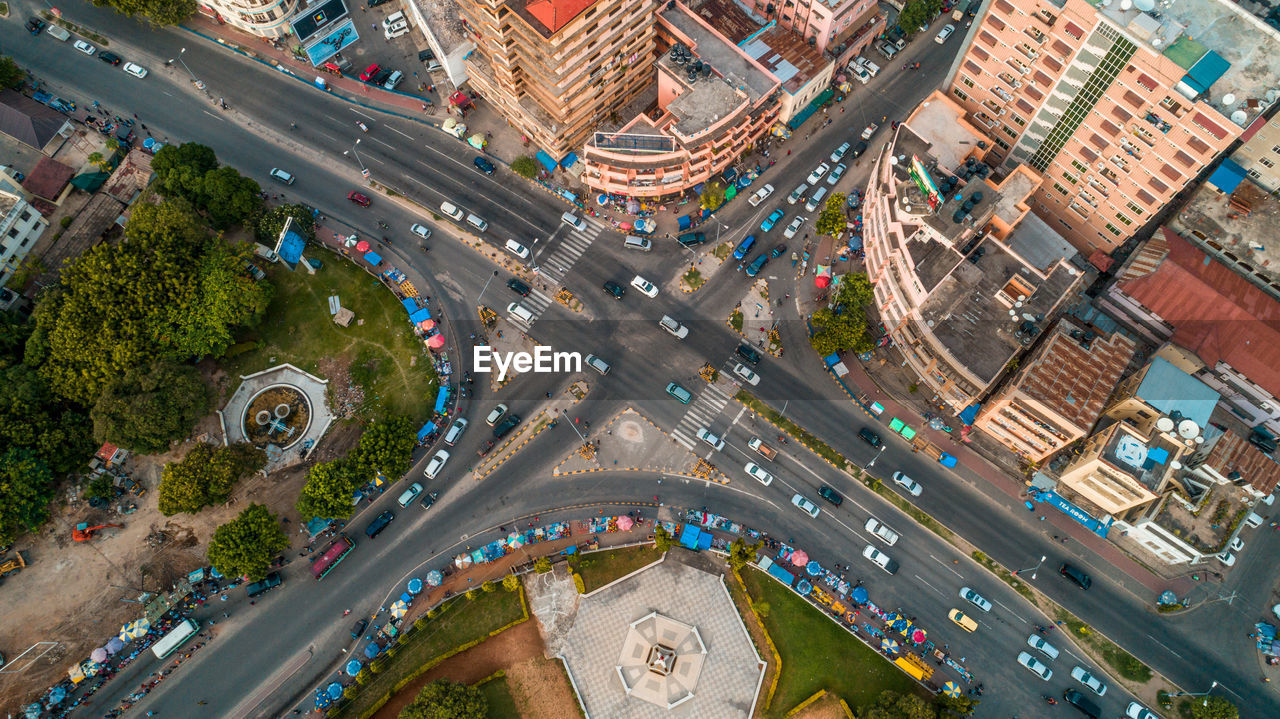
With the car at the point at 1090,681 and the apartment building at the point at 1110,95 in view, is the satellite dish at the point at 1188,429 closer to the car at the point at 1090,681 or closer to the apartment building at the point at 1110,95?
the apartment building at the point at 1110,95

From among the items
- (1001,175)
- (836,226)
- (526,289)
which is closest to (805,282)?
(836,226)

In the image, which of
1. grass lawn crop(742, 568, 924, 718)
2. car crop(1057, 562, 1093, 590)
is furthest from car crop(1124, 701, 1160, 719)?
grass lawn crop(742, 568, 924, 718)

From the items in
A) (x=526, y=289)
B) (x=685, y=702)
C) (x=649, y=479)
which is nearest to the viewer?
(x=685, y=702)

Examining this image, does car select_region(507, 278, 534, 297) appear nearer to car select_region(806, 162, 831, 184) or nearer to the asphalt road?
the asphalt road

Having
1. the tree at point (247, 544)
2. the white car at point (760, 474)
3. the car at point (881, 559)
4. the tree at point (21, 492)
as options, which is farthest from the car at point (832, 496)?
the tree at point (21, 492)

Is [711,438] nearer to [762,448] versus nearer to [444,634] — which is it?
[762,448]

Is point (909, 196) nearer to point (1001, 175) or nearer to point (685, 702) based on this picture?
point (1001, 175)

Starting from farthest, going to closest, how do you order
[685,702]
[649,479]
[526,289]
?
[526,289], [649,479], [685,702]
